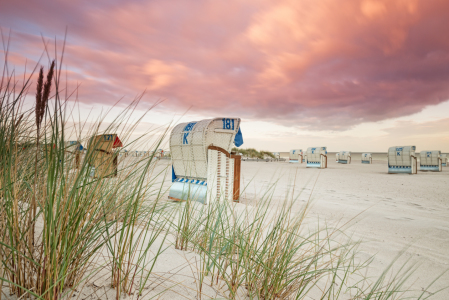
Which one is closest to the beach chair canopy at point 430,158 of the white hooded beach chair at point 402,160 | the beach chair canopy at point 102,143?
the white hooded beach chair at point 402,160

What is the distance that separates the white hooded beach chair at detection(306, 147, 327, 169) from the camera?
54.6 feet

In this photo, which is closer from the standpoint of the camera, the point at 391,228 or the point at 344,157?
the point at 391,228

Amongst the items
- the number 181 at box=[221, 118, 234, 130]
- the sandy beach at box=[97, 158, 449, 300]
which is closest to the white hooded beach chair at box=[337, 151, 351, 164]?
the sandy beach at box=[97, 158, 449, 300]

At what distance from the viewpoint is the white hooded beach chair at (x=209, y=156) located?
440cm

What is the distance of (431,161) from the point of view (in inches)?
604

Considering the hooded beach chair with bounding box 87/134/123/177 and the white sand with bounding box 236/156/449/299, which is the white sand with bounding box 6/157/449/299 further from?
the hooded beach chair with bounding box 87/134/123/177

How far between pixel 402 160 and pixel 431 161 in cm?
407

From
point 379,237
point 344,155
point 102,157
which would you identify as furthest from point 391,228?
point 344,155

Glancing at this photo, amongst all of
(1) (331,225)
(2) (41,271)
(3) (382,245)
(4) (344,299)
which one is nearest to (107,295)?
(2) (41,271)

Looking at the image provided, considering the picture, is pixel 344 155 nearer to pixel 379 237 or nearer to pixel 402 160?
pixel 402 160

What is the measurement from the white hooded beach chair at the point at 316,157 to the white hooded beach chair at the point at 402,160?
4.00m

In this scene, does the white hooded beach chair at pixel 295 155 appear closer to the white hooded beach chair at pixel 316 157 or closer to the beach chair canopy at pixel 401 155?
the white hooded beach chair at pixel 316 157

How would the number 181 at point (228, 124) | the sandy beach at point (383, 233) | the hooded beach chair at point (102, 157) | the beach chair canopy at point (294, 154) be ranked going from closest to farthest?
the hooded beach chair at point (102, 157) < the sandy beach at point (383, 233) < the number 181 at point (228, 124) < the beach chair canopy at point (294, 154)

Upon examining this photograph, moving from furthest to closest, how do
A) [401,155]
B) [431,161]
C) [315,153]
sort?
[315,153]
[431,161]
[401,155]
